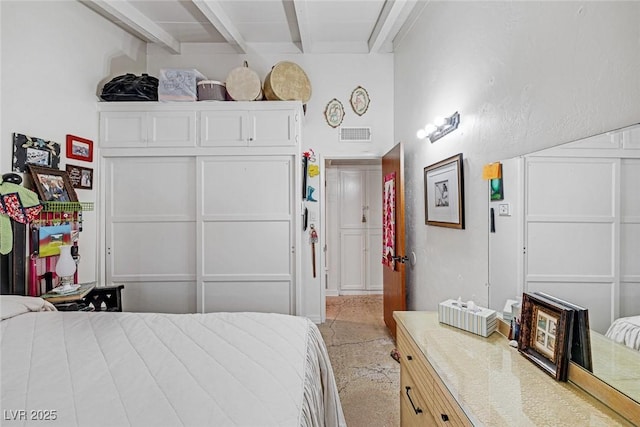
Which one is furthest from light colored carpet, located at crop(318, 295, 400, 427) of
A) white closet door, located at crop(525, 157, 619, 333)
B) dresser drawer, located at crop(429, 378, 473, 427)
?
white closet door, located at crop(525, 157, 619, 333)

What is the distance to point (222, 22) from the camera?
312 centimetres

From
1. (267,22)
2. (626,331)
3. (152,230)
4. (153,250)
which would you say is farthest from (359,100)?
(626,331)

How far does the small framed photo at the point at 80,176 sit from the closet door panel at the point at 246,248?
1061 mm

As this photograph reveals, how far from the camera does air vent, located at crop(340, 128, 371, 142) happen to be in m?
3.98

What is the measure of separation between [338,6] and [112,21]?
2.17 meters

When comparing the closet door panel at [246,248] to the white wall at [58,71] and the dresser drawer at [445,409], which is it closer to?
the white wall at [58,71]

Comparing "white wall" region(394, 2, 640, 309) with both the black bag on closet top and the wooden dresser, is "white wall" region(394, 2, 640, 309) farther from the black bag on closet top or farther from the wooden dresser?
the black bag on closet top

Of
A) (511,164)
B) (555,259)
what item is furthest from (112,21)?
(555,259)

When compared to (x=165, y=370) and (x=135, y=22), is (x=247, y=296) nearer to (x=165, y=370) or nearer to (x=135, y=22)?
(x=165, y=370)

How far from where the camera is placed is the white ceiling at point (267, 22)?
3.01 metres

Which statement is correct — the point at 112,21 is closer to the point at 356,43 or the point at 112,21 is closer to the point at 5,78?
the point at 5,78

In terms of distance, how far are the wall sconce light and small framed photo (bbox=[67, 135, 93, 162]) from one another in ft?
9.46

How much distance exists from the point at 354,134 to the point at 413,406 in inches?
120

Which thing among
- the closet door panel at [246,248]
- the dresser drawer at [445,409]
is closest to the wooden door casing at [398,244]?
the closet door panel at [246,248]
